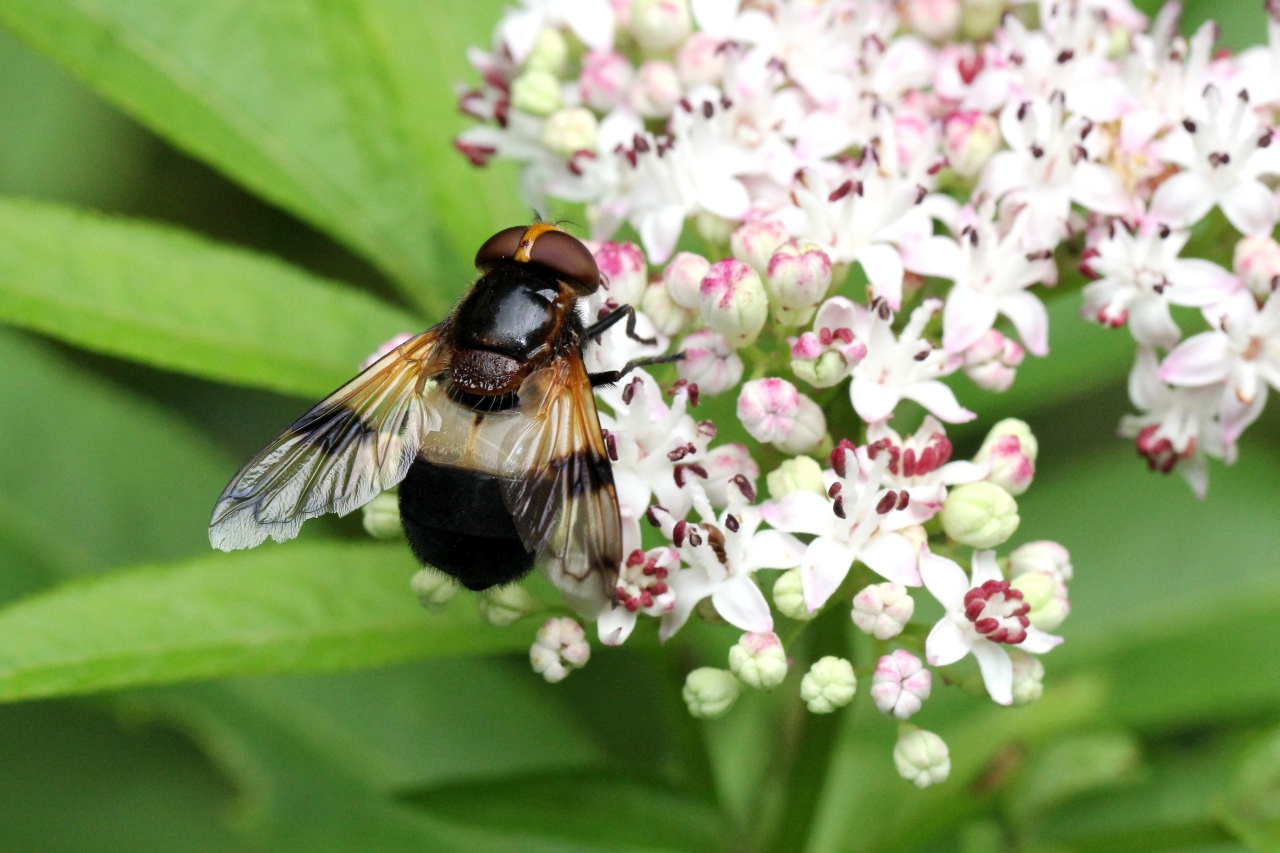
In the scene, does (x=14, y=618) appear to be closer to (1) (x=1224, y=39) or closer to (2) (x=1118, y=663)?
(2) (x=1118, y=663)

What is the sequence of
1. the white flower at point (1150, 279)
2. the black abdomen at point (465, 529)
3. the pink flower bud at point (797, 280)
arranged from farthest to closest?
the white flower at point (1150, 279) < the pink flower bud at point (797, 280) < the black abdomen at point (465, 529)

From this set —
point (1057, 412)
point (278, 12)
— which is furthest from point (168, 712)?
point (1057, 412)

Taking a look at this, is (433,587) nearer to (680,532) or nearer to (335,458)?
(335,458)

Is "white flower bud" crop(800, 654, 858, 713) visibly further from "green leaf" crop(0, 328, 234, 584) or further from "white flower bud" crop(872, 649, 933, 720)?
"green leaf" crop(0, 328, 234, 584)

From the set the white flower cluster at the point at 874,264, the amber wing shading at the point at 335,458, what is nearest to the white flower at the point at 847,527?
the white flower cluster at the point at 874,264

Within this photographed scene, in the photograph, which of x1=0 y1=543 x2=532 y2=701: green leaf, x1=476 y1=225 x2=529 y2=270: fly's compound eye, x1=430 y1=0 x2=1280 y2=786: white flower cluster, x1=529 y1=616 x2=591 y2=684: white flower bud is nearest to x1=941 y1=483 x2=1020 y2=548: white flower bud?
x1=430 y1=0 x2=1280 y2=786: white flower cluster

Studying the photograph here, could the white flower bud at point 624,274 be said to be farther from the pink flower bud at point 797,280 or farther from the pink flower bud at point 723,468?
the pink flower bud at point 723,468

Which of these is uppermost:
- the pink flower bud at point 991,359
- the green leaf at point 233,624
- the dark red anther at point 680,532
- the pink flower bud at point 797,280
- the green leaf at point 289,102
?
the green leaf at point 289,102
